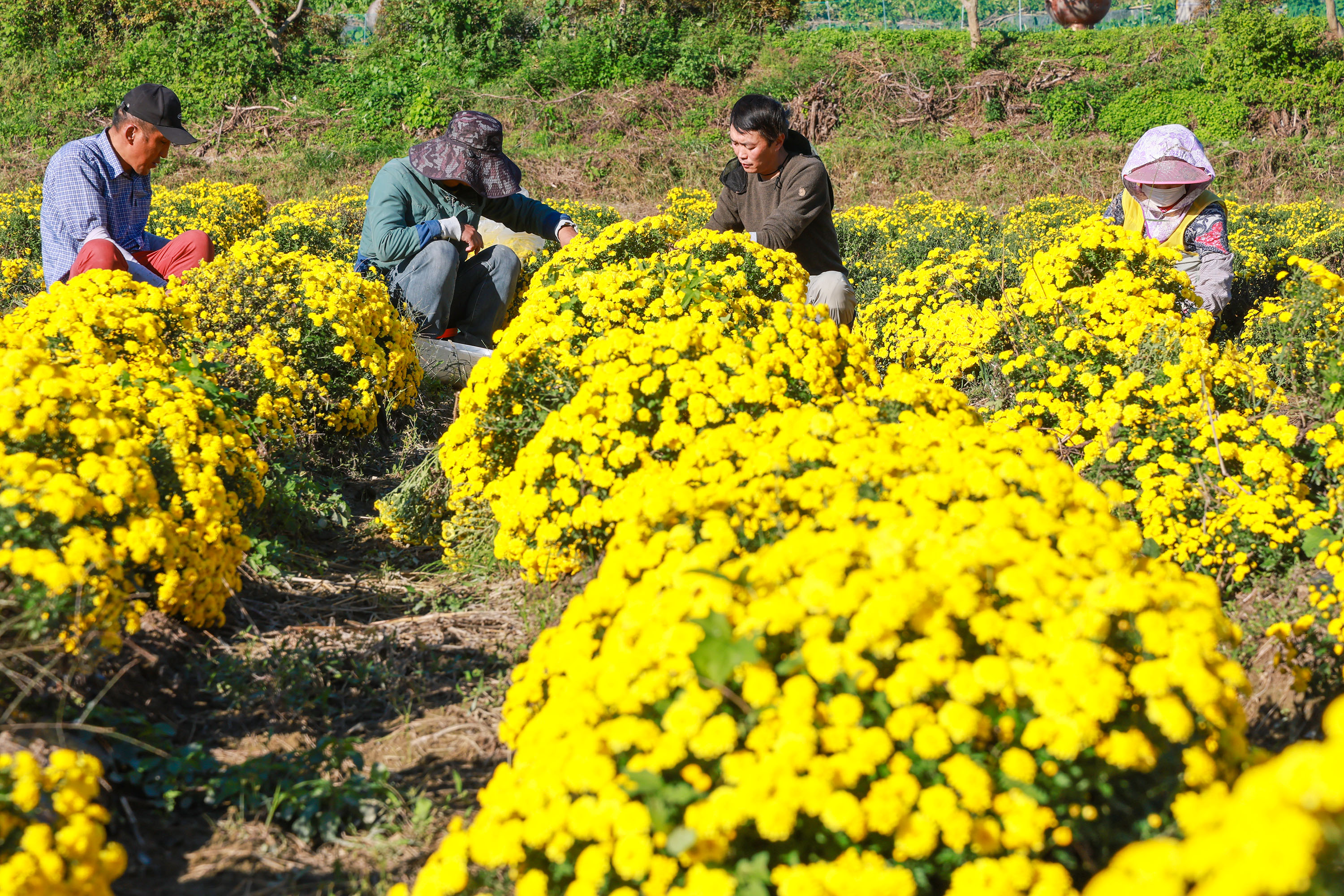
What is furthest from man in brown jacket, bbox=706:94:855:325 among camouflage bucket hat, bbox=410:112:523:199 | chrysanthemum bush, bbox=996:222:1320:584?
camouflage bucket hat, bbox=410:112:523:199

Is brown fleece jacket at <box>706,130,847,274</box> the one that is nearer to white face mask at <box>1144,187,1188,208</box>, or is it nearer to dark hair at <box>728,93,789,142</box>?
dark hair at <box>728,93,789,142</box>

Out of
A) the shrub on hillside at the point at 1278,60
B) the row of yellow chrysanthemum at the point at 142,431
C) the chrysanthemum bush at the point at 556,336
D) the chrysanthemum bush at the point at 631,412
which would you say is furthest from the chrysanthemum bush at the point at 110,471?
the shrub on hillside at the point at 1278,60

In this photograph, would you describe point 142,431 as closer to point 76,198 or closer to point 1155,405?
point 76,198

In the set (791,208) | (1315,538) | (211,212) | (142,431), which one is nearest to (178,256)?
(142,431)

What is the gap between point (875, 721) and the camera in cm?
162

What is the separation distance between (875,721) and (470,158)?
4477 millimetres

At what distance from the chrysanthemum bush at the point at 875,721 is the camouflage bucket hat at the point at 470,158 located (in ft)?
13.1

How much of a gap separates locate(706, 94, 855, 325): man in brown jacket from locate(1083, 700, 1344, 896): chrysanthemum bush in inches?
147

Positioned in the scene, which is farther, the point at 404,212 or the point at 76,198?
the point at 404,212

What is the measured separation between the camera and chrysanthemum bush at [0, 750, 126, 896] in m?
1.57

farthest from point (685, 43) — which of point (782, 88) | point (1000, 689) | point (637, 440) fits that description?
point (1000, 689)

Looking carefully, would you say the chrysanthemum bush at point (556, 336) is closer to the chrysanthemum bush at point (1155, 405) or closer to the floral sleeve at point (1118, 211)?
the chrysanthemum bush at point (1155, 405)

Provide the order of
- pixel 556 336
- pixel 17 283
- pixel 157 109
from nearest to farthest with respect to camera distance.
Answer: pixel 556 336, pixel 157 109, pixel 17 283

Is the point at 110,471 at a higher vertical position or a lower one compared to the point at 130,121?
lower
